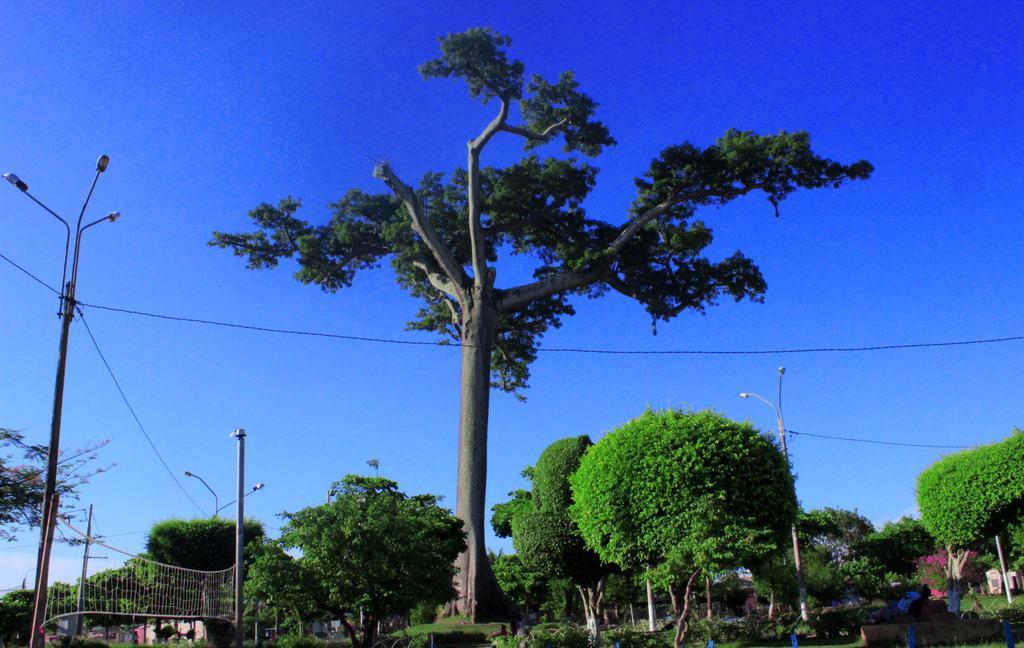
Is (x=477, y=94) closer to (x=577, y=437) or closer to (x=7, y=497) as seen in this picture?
(x=577, y=437)

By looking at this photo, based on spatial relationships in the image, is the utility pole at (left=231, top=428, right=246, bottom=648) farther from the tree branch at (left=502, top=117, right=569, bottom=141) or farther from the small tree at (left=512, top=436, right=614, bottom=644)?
the tree branch at (left=502, top=117, right=569, bottom=141)

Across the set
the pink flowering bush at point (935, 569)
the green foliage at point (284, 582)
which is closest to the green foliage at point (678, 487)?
the green foliage at point (284, 582)

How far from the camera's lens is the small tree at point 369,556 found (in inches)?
954

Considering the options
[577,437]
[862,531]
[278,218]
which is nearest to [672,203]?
[577,437]

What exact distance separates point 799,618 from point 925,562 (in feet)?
97.9

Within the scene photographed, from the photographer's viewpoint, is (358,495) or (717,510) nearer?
(717,510)

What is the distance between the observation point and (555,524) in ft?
95.9

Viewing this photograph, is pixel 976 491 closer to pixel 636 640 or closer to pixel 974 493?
pixel 974 493

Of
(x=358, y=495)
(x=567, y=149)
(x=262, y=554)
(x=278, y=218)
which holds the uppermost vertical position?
(x=567, y=149)

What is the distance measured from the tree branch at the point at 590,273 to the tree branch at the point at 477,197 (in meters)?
1.74

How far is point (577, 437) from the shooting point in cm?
3006

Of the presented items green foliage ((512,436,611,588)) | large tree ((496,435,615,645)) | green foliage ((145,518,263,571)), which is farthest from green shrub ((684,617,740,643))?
green foliage ((145,518,263,571))

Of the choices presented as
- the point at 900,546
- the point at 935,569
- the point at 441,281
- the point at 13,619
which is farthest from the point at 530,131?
the point at 900,546

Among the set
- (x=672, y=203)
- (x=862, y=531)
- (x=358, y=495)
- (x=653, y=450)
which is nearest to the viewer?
(x=653, y=450)
